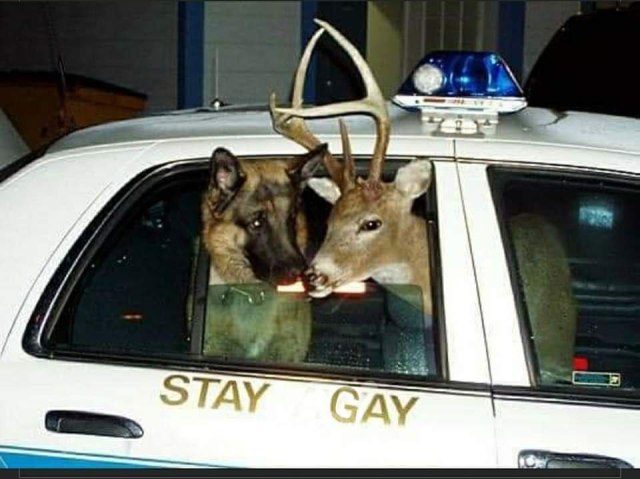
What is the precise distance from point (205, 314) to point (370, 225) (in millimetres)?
505

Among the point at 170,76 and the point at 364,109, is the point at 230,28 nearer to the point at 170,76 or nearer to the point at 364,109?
the point at 170,76

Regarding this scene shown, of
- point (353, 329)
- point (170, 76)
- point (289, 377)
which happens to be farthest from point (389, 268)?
point (170, 76)

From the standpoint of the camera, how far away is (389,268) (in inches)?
136

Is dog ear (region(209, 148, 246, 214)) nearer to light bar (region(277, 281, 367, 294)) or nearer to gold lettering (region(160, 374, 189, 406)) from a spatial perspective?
light bar (region(277, 281, 367, 294))

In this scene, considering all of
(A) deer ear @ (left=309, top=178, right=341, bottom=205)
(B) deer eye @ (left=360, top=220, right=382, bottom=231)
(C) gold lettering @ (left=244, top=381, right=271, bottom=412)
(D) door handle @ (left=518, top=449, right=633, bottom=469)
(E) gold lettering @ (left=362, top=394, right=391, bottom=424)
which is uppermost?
(A) deer ear @ (left=309, top=178, right=341, bottom=205)

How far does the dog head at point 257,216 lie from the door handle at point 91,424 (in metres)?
0.56

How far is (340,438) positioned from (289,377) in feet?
0.63

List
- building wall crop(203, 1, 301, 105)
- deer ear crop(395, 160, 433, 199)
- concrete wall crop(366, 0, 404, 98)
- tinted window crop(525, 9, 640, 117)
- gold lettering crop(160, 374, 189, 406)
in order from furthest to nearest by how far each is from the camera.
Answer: concrete wall crop(366, 0, 404, 98) → building wall crop(203, 1, 301, 105) → tinted window crop(525, 9, 640, 117) → deer ear crop(395, 160, 433, 199) → gold lettering crop(160, 374, 189, 406)

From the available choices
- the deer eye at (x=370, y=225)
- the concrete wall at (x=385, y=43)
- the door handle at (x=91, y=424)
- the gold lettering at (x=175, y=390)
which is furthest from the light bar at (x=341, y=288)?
the concrete wall at (x=385, y=43)

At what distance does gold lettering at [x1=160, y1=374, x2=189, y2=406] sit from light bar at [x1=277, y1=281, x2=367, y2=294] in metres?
0.40

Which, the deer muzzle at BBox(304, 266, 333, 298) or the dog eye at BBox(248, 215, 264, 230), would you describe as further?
the dog eye at BBox(248, 215, 264, 230)

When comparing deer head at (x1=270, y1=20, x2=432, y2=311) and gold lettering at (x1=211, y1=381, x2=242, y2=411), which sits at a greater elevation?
deer head at (x1=270, y1=20, x2=432, y2=311)

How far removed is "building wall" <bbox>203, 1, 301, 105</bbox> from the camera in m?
10.8

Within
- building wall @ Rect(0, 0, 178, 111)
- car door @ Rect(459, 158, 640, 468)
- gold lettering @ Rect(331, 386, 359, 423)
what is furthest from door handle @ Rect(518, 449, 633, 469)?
building wall @ Rect(0, 0, 178, 111)
